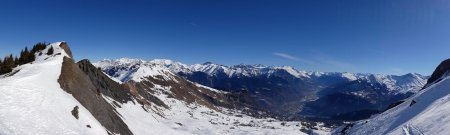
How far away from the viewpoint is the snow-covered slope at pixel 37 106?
35041mm

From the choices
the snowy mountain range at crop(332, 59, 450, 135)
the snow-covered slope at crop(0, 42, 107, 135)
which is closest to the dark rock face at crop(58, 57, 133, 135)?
the snow-covered slope at crop(0, 42, 107, 135)

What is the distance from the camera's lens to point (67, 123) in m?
43.2

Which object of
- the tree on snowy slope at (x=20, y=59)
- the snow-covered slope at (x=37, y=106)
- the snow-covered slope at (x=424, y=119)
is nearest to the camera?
the snow-covered slope at (x=37, y=106)

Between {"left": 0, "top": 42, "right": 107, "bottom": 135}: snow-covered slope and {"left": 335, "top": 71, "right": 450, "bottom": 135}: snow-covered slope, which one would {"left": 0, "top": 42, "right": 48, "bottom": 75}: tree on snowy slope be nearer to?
{"left": 0, "top": 42, "right": 107, "bottom": 135}: snow-covered slope

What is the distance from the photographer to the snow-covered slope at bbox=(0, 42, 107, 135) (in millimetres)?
35041

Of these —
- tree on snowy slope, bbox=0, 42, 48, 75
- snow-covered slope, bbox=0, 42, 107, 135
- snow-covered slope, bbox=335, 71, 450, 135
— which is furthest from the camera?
tree on snowy slope, bbox=0, 42, 48, 75

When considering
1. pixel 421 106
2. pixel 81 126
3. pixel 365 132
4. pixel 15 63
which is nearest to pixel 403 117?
pixel 421 106

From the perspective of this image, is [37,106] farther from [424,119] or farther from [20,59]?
[424,119]

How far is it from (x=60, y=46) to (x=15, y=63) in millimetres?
19203

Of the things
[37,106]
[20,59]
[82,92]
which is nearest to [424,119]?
[37,106]

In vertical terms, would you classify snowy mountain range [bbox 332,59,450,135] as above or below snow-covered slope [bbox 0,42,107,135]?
below

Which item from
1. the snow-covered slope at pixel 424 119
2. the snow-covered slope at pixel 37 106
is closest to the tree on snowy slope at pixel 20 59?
the snow-covered slope at pixel 37 106

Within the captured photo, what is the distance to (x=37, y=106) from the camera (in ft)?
134

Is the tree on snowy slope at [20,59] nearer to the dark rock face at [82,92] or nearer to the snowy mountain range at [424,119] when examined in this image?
the dark rock face at [82,92]
